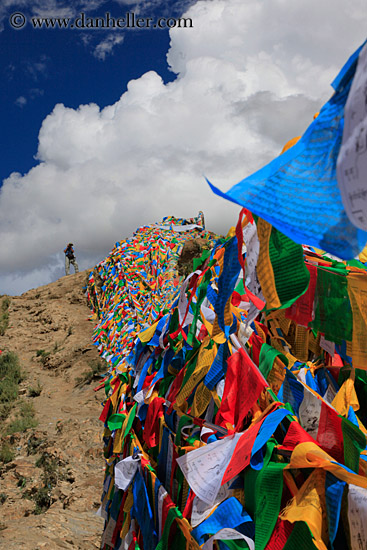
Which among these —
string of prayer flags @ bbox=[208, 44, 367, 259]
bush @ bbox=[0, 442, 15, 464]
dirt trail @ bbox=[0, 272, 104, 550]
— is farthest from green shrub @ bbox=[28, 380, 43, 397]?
string of prayer flags @ bbox=[208, 44, 367, 259]

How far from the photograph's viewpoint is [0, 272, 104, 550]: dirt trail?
4.60 metres

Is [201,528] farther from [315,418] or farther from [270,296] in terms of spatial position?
[270,296]

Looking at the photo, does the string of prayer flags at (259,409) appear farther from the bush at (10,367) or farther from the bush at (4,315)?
the bush at (4,315)

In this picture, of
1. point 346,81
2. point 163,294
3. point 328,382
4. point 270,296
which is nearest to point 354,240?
point 346,81

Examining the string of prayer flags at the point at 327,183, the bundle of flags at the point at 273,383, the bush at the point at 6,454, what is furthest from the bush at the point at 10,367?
the string of prayer flags at the point at 327,183

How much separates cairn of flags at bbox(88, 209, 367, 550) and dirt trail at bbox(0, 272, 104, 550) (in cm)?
270

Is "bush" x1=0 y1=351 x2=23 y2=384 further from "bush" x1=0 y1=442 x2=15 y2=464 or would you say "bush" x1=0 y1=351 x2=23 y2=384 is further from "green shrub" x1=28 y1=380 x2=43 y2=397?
"bush" x1=0 y1=442 x2=15 y2=464

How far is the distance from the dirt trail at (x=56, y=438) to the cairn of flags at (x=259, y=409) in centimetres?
270

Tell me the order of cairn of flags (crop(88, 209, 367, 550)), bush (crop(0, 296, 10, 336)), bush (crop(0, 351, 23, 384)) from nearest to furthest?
cairn of flags (crop(88, 209, 367, 550))
bush (crop(0, 351, 23, 384))
bush (crop(0, 296, 10, 336))

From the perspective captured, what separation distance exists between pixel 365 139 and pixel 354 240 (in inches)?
5.4

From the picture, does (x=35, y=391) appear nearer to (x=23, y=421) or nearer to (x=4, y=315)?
(x=23, y=421)

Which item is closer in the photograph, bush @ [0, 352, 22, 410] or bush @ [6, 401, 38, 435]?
bush @ [6, 401, 38, 435]

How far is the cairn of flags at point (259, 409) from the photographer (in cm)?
99

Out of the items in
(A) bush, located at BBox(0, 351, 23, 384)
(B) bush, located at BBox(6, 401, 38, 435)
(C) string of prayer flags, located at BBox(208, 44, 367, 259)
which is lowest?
(B) bush, located at BBox(6, 401, 38, 435)
